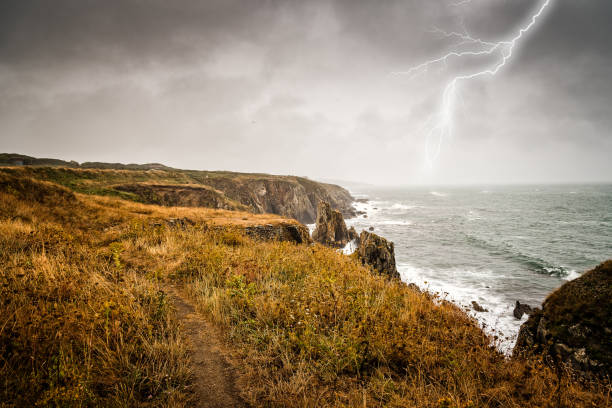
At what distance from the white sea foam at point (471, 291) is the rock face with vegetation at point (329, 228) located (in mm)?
10185

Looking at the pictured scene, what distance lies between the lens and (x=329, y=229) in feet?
116

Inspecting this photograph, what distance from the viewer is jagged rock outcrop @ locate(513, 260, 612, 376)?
8.41 meters

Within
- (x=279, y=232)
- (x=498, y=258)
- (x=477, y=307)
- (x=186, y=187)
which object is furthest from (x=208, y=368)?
(x=498, y=258)

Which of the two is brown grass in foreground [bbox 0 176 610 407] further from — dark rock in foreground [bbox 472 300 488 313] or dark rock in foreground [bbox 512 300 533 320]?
dark rock in foreground [bbox 512 300 533 320]

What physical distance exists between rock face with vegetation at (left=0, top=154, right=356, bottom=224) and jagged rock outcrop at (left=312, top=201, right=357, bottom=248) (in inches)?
596

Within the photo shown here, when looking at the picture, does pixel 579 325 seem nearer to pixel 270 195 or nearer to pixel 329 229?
pixel 329 229

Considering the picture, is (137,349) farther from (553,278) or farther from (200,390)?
(553,278)

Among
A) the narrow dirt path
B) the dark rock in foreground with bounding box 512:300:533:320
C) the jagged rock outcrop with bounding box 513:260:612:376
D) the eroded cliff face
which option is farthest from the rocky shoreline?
the eroded cliff face

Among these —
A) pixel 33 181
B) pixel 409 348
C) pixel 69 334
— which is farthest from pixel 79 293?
pixel 33 181

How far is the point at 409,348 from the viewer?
11.3 feet

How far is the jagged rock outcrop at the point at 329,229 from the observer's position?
3512cm

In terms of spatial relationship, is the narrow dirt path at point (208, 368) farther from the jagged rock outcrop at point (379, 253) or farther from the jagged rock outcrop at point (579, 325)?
the jagged rock outcrop at point (379, 253)

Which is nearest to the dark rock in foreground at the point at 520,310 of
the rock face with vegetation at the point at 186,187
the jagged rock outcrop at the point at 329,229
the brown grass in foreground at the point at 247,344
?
the brown grass in foreground at the point at 247,344

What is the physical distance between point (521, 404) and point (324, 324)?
264cm
